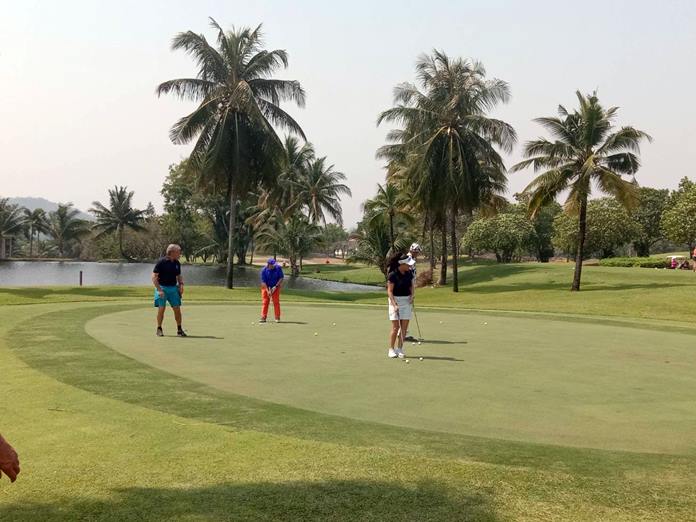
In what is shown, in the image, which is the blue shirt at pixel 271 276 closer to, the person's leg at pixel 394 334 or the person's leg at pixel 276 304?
the person's leg at pixel 276 304

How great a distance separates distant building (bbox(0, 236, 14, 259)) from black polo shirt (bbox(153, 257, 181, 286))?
117323 millimetres

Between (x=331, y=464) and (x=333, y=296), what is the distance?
27.9 meters

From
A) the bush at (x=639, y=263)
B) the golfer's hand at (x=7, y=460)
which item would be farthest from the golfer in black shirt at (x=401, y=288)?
the bush at (x=639, y=263)

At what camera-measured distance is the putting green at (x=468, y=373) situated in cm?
692

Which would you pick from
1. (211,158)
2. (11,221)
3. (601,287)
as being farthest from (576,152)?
(11,221)

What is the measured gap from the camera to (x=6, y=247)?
122188mm

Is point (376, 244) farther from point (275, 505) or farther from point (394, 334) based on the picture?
point (275, 505)

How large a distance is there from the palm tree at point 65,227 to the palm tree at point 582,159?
112996 mm

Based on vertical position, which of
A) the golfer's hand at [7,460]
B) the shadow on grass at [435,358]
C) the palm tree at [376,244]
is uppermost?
the palm tree at [376,244]

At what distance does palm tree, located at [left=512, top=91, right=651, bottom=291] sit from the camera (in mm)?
35156

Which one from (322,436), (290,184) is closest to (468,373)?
(322,436)

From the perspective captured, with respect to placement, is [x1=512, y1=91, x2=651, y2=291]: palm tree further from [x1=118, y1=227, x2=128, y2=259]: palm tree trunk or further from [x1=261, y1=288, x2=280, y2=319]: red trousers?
[x1=118, y1=227, x2=128, y2=259]: palm tree trunk

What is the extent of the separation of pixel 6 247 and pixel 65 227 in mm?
11494

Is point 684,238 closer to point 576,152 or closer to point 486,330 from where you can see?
point 576,152
